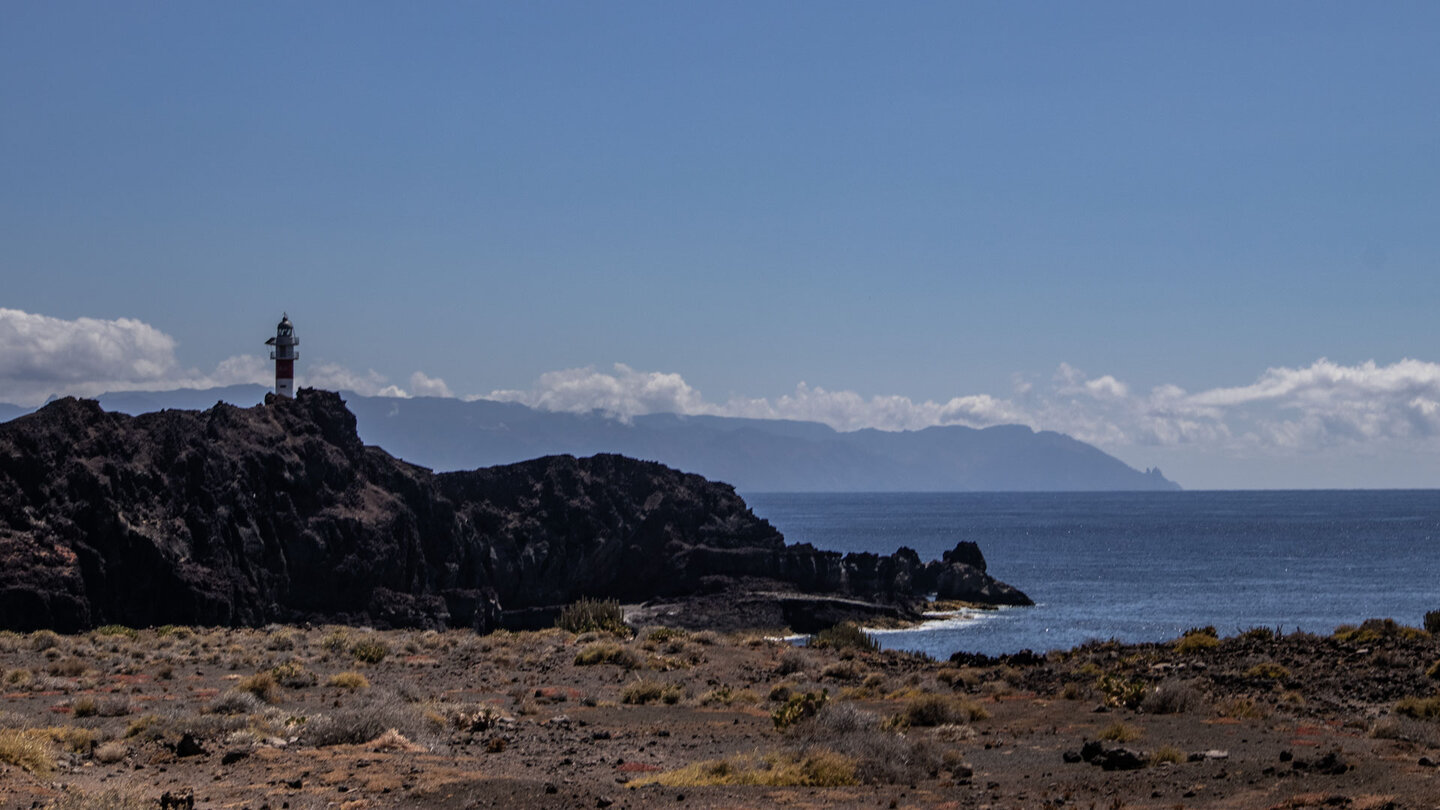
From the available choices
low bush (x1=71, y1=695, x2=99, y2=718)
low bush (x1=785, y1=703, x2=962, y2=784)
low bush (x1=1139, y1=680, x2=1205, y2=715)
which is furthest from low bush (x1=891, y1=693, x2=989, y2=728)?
low bush (x1=71, y1=695, x2=99, y2=718)

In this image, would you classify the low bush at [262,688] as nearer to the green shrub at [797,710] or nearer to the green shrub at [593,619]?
the green shrub at [797,710]

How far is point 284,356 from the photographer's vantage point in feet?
276

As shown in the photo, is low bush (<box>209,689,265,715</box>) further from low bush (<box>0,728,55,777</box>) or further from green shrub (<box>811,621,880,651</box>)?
green shrub (<box>811,621,880,651</box>)

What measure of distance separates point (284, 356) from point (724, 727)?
71361 mm

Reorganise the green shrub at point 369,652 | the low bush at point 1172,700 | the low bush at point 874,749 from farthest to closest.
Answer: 1. the green shrub at point 369,652
2. the low bush at point 1172,700
3. the low bush at point 874,749

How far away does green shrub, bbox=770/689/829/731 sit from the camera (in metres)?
20.0

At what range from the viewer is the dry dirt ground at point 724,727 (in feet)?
44.7

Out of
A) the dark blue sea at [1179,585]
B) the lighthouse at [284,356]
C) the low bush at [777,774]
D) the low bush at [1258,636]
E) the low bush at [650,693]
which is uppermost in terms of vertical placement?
the lighthouse at [284,356]

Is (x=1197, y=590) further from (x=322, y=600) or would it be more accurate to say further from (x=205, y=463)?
(x=205, y=463)

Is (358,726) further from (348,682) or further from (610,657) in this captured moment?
(610,657)

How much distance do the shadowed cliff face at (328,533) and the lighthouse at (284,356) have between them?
1.98 metres

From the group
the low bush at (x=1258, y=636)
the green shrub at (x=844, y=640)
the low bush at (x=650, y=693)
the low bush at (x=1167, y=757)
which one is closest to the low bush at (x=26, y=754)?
the low bush at (x=650, y=693)

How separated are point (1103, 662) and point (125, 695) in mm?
21506

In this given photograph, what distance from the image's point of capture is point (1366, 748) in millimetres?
16219
